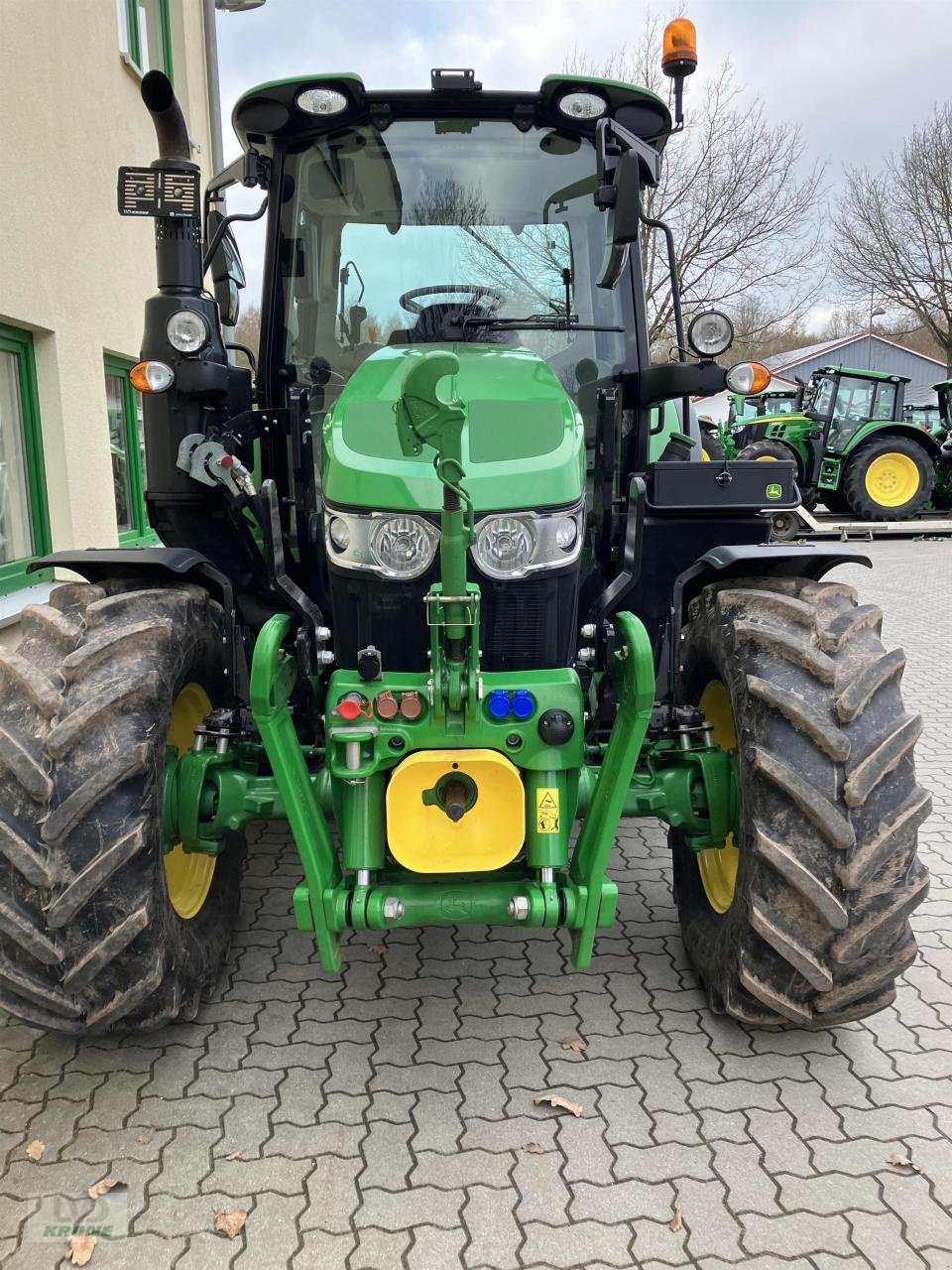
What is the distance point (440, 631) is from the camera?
265cm

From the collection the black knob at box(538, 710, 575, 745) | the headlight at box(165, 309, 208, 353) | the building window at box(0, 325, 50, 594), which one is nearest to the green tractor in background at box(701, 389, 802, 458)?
the building window at box(0, 325, 50, 594)

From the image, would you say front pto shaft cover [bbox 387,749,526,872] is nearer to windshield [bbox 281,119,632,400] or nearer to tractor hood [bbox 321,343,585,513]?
tractor hood [bbox 321,343,585,513]

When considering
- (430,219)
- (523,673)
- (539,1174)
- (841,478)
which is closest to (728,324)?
(430,219)

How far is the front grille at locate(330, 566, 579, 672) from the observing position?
280cm

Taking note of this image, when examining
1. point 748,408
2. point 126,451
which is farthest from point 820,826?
point 748,408

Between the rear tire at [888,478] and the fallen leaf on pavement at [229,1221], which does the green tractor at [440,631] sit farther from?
the rear tire at [888,478]

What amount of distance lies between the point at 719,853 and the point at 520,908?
1.02 m

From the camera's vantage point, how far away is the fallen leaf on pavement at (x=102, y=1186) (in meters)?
2.43

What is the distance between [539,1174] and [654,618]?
199cm

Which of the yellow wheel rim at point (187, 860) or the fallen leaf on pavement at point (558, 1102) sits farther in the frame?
the yellow wheel rim at point (187, 860)

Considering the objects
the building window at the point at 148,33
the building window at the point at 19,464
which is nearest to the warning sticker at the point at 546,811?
the building window at the point at 19,464

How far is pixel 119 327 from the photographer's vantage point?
322 inches

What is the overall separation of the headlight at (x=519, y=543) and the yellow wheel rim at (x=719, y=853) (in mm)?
842

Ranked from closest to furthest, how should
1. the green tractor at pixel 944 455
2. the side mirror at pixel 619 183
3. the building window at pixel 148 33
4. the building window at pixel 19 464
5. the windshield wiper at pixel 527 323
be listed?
the side mirror at pixel 619 183
the windshield wiper at pixel 527 323
the building window at pixel 19 464
the building window at pixel 148 33
the green tractor at pixel 944 455
